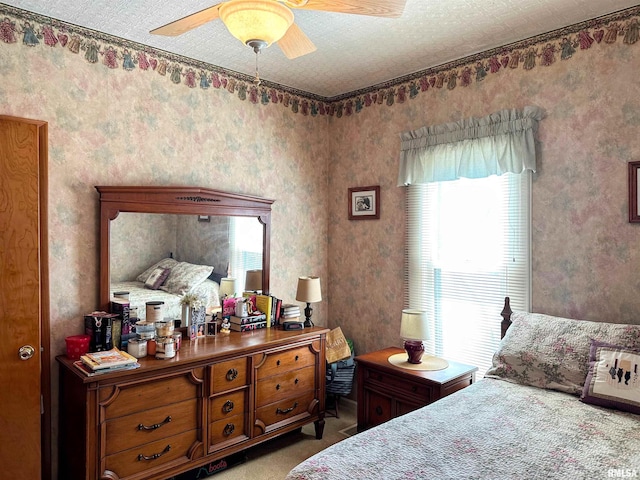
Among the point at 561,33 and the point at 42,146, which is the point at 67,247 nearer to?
the point at 42,146

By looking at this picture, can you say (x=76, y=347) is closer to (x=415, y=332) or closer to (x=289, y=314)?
(x=289, y=314)

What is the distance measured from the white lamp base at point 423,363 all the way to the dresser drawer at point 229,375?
Result: 3.27ft

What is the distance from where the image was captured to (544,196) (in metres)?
2.81

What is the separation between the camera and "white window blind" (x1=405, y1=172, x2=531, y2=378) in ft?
9.68

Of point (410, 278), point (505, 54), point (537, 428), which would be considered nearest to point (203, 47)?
point (505, 54)

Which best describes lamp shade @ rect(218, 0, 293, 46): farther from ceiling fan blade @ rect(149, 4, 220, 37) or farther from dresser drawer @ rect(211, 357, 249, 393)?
dresser drawer @ rect(211, 357, 249, 393)

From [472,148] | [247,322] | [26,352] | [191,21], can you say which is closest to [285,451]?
[247,322]

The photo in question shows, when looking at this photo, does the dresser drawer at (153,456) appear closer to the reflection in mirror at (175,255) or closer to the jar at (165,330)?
the jar at (165,330)

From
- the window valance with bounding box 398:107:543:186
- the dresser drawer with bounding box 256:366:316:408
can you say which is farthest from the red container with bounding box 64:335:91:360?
the window valance with bounding box 398:107:543:186

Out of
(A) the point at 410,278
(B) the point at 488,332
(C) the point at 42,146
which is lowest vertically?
(B) the point at 488,332

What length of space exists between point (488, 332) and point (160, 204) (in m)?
2.41

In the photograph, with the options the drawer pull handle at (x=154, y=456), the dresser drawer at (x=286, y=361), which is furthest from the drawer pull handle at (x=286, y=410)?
the drawer pull handle at (x=154, y=456)

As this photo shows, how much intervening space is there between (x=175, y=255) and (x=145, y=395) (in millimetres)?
986

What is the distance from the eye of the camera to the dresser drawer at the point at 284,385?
3.01m
